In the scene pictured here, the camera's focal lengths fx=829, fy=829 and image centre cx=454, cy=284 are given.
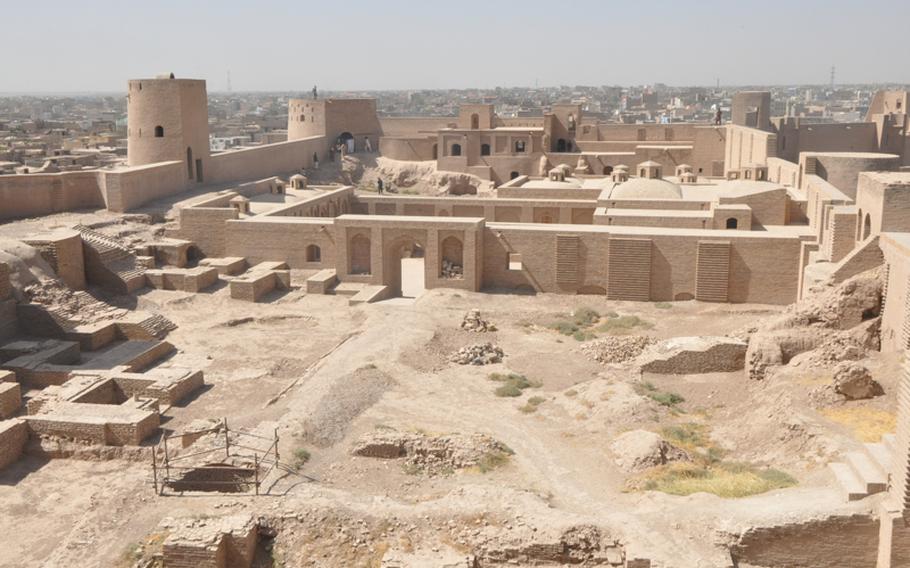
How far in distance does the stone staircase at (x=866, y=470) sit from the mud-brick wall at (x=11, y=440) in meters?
11.1

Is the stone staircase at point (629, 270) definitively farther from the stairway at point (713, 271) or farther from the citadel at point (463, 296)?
the stairway at point (713, 271)

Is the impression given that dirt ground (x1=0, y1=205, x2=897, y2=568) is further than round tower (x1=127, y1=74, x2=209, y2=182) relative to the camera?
No

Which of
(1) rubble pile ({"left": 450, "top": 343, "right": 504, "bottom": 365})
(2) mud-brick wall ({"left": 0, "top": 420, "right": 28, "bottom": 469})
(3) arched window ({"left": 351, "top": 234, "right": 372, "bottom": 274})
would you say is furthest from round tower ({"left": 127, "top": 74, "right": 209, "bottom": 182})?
(2) mud-brick wall ({"left": 0, "top": 420, "right": 28, "bottom": 469})

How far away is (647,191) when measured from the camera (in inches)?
977

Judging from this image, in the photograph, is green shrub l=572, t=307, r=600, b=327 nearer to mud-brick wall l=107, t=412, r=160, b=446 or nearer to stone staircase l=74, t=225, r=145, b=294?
mud-brick wall l=107, t=412, r=160, b=446

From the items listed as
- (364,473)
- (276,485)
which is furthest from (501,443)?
(276,485)

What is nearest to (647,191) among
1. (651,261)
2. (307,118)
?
(651,261)

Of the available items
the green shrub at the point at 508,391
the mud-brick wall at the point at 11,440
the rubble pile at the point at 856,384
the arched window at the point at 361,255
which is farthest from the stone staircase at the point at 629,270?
the mud-brick wall at the point at 11,440

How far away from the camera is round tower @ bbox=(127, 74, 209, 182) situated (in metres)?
28.3

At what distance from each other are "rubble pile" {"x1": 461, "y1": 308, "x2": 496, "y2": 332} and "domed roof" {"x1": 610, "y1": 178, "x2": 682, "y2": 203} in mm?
8553

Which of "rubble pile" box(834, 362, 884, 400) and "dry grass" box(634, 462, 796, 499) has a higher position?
"rubble pile" box(834, 362, 884, 400)

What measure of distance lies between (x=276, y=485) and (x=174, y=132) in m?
21.1

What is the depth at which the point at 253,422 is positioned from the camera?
1252cm

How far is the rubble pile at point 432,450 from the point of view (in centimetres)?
1098
